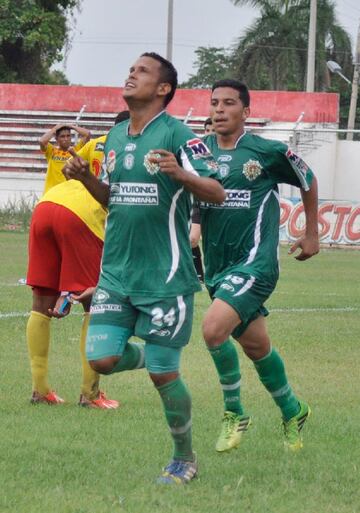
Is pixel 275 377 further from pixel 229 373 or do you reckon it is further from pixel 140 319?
pixel 140 319

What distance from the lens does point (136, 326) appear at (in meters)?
6.11

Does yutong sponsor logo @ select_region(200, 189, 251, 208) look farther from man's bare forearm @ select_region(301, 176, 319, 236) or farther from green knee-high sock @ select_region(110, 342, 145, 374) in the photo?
green knee-high sock @ select_region(110, 342, 145, 374)

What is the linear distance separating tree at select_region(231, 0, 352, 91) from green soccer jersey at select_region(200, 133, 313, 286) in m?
49.4

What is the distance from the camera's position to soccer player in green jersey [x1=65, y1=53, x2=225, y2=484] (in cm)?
600

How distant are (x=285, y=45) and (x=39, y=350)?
166ft

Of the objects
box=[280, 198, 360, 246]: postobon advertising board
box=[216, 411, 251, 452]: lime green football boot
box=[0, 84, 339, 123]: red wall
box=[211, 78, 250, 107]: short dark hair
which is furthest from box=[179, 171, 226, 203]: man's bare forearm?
box=[0, 84, 339, 123]: red wall

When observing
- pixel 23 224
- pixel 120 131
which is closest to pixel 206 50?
pixel 23 224

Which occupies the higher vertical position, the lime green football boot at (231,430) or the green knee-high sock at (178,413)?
the green knee-high sock at (178,413)

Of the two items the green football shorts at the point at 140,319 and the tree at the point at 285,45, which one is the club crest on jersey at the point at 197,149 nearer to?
the green football shorts at the point at 140,319

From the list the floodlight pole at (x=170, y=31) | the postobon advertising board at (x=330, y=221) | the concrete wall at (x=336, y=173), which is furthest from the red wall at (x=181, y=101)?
the postobon advertising board at (x=330, y=221)

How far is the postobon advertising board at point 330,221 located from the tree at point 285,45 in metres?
29.6

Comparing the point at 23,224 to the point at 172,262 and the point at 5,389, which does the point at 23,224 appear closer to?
the point at 5,389

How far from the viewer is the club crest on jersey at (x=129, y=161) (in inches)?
239

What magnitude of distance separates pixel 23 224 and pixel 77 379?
2154cm
